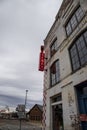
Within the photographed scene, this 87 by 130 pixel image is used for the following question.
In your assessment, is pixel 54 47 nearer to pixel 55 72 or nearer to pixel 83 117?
pixel 55 72

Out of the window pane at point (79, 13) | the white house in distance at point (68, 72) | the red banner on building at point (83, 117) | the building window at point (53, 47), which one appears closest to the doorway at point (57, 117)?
the white house in distance at point (68, 72)

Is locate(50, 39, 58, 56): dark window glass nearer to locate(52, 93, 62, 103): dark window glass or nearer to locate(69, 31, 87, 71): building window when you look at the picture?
locate(69, 31, 87, 71): building window

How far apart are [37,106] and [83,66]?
1887 inches

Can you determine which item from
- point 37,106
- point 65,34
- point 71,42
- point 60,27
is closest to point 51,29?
point 60,27

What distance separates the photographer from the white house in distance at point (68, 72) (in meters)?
8.50

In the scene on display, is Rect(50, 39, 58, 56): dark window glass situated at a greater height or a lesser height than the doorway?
greater

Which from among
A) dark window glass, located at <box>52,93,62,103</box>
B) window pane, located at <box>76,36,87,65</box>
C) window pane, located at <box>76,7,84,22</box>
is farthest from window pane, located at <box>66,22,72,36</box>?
dark window glass, located at <box>52,93,62,103</box>

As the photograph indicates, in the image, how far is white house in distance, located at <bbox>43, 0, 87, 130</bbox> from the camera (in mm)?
8500

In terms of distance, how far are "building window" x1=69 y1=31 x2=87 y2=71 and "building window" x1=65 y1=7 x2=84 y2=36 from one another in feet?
4.41

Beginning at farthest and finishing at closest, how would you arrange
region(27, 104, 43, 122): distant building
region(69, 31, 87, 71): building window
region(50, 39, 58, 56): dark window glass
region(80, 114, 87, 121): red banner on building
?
region(27, 104, 43, 122): distant building, region(50, 39, 58, 56): dark window glass, region(69, 31, 87, 71): building window, region(80, 114, 87, 121): red banner on building

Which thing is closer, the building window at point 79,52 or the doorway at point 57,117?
the building window at point 79,52

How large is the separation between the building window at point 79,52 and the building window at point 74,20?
1.34 metres

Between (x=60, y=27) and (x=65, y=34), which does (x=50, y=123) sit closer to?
(x=65, y=34)

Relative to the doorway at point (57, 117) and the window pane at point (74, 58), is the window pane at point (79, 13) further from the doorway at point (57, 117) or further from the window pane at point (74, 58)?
the doorway at point (57, 117)
